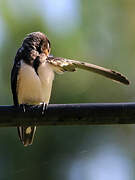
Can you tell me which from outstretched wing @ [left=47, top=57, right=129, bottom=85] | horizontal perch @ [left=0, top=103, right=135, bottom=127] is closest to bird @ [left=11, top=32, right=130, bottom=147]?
outstretched wing @ [left=47, top=57, right=129, bottom=85]

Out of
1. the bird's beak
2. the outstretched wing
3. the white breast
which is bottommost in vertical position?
the white breast

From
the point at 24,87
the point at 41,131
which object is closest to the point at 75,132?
the point at 41,131

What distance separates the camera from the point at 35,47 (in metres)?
5.66

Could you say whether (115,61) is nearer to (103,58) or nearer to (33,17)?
(103,58)

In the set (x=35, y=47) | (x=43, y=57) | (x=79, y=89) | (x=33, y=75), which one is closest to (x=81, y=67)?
(x=33, y=75)

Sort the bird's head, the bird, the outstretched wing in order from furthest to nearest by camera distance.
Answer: the bird's head → the bird → the outstretched wing

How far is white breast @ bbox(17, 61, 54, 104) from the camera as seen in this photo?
211 inches

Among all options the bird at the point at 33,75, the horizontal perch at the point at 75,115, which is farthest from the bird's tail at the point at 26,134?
the horizontal perch at the point at 75,115

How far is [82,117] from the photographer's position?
379 centimetres

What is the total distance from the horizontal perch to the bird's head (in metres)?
1.65

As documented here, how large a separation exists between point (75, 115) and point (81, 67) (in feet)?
2.98

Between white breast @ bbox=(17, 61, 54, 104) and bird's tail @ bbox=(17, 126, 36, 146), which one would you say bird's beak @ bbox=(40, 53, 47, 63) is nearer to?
white breast @ bbox=(17, 61, 54, 104)

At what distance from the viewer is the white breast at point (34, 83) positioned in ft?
17.6

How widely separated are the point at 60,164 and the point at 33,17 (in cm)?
476
